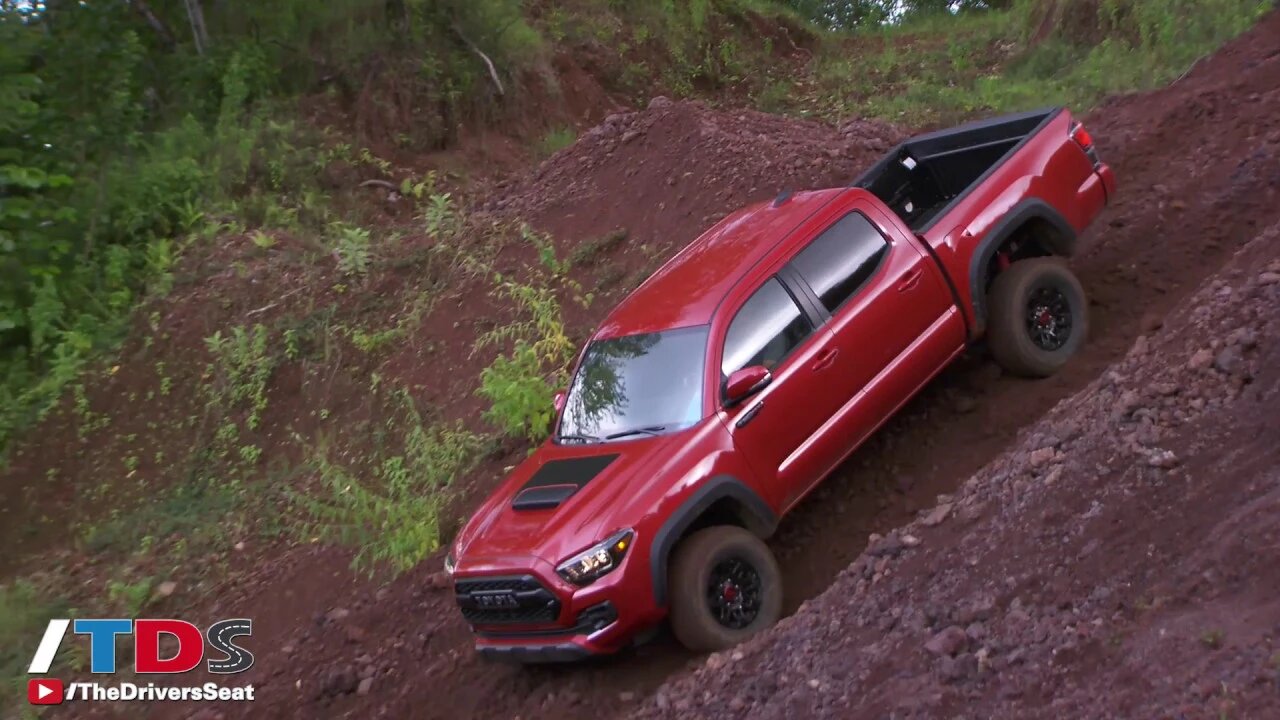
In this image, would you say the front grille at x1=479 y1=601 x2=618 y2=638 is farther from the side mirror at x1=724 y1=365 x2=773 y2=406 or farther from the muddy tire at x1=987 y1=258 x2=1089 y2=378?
the muddy tire at x1=987 y1=258 x2=1089 y2=378

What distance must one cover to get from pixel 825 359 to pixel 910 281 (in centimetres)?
86

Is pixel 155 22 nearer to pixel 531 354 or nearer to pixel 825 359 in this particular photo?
pixel 531 354

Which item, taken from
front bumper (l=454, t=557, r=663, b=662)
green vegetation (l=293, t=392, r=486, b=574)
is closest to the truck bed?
green vegetation (l=293, t=392, r=486, b=574)

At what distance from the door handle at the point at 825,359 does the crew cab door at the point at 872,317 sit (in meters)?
0.06

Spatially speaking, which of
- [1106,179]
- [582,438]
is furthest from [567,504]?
[1106,179]

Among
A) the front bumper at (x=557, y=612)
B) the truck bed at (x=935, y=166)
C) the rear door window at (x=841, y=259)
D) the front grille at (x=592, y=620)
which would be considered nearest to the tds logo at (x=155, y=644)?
the front bumper at (x=557, y=612)

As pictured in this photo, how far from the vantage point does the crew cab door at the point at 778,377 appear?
6.47 meters

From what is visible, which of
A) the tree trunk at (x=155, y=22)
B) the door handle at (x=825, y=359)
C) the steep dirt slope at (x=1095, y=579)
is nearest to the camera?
the steep dirt slope at (x=1095, y=579)

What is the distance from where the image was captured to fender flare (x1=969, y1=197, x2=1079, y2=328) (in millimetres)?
7480

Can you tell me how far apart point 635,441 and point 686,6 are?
1819 centimetres

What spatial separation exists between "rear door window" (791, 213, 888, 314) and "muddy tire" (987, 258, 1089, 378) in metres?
0.90

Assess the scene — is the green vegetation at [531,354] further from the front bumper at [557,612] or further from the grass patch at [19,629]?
the grass patch at [19,629]

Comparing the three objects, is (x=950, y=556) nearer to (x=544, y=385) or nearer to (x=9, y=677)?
(x=544, y=385)

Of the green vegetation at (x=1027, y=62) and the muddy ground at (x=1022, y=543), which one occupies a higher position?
the green vegetation at (x=1027, y=62)
